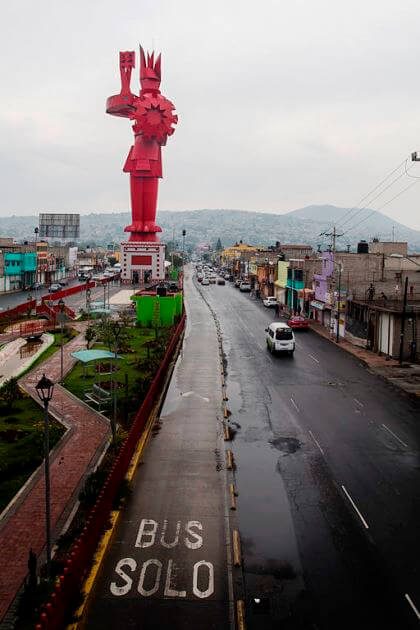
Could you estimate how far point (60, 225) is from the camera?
15125 centimetres

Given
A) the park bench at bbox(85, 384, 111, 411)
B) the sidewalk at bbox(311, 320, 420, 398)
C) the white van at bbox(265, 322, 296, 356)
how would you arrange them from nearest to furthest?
the park bench at bbox(85, 384, 111, 411)
the sidewalk at bbox(311, 320, 420, 398)
the white van at bbox(265, 322, 296, 356)

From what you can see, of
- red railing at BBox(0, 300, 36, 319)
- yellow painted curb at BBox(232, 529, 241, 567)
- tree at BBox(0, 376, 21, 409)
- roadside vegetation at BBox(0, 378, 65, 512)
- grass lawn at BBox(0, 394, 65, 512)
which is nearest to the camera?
yellow painted curb at BBox(232, 529, 241, 567)

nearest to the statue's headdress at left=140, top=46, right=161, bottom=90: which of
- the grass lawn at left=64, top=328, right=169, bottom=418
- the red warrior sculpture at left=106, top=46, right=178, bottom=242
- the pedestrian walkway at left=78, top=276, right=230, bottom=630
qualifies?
the red warrior sculpture at left=106, top=46, right=178, bottom=242

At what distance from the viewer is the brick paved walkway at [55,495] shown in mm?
12672

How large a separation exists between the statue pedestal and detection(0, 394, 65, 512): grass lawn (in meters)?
56.0

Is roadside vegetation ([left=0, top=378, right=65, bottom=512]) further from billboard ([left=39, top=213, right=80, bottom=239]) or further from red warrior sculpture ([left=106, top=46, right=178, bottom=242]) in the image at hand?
billboard ([left=39, top=213, right=80, bottom=239])

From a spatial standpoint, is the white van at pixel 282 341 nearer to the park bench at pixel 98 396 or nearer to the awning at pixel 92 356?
the awning at pixel 92 356

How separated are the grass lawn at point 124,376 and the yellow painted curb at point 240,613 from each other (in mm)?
12020

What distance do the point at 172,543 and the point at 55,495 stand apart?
14.4 ft

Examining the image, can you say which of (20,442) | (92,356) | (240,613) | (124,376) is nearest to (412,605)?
(240,613)

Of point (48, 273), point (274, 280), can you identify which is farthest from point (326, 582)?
point (48, 273)

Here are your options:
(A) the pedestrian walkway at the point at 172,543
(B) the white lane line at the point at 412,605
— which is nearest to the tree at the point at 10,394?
(A) the pedestrian walkway at the point at 172,543

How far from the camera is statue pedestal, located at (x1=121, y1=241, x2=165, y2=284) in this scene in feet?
268

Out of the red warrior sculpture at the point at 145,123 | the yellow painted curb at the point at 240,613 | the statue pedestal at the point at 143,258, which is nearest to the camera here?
the yellow painted curb at the point at 240,613
